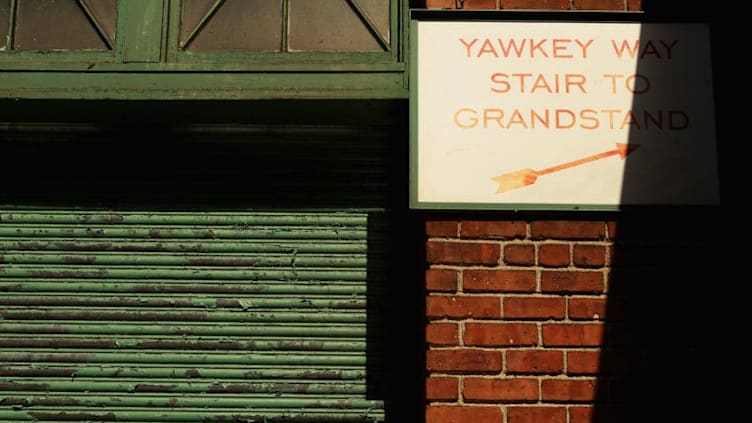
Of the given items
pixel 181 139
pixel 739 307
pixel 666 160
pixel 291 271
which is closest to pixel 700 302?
pixel 739 307

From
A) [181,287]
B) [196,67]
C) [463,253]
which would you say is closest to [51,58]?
[196,67]

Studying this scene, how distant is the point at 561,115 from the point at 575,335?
94 cm

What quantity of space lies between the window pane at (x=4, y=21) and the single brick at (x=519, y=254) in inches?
100

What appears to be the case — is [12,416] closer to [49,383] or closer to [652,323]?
[49,383]

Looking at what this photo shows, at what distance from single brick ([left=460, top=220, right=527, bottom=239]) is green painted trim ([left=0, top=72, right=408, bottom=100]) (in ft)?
2.31

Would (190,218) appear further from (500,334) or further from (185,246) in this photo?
(500,334)

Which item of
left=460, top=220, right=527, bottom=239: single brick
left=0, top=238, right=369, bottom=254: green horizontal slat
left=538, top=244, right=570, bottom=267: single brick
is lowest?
left=538, top=244, right=570, bottom=267: single brick

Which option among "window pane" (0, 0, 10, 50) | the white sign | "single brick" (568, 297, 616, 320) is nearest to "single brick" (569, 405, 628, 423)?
"single brick" (568, 297, 616, 320)

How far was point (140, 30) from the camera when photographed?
3428 millimetres

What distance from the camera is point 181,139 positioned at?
11.7 feet

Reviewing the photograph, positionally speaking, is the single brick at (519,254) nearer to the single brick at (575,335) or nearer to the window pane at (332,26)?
the single brick at (575,335)

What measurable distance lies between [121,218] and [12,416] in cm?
103

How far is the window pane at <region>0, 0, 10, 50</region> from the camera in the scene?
347cm

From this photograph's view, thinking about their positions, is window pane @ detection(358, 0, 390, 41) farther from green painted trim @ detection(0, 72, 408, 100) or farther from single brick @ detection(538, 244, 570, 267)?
single brick @ detection(538, 244, 570, 267)
